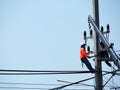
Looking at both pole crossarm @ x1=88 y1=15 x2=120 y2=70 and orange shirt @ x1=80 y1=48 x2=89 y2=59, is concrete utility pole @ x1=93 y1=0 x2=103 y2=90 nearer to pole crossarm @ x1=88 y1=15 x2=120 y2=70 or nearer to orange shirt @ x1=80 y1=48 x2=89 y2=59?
pole crossarm @ x1=88 y1=15 x2=120 y2=70

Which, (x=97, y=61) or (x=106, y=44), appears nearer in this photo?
(x=106, y=44)

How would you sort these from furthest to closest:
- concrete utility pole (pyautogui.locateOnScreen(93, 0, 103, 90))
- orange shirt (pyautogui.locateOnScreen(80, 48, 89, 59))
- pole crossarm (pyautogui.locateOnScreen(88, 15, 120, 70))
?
orange shirt (pyautogui.locateOnScreen(80, 48, 89, 59)) → concrete utility pole (pyautogui.locateOnScreen(93, 0, 103, 90)) → pole crossarm (pyautogui.locateOnScreen(88, 15, 120, 70))

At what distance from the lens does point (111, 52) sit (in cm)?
832

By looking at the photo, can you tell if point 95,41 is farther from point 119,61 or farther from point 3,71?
point 3,71

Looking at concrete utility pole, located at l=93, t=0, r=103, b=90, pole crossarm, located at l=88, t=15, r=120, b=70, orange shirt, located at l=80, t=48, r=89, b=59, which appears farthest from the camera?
orange shirt, located at l=80, t=48, r=89, b=59

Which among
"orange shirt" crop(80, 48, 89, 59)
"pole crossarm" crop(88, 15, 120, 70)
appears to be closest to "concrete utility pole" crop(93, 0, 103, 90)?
"pole crossarm" crop(88, 15, 120, 70)

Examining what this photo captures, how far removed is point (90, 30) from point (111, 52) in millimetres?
2713

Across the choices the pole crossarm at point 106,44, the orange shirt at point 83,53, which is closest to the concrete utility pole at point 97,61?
the pole crossarm at point 106,44

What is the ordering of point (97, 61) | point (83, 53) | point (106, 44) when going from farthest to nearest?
point (83, 53), point (97, 61), point (106, 44)

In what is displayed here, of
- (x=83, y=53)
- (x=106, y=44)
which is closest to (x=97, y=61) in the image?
(x=106, y=44)

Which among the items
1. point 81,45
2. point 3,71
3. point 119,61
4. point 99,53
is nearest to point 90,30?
point 81,45

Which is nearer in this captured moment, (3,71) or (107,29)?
(3,71)

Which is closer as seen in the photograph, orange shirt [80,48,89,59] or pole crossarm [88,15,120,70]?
pole crossarm [88,15,120,70]

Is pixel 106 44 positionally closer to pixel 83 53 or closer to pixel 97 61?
pixel 97 61
